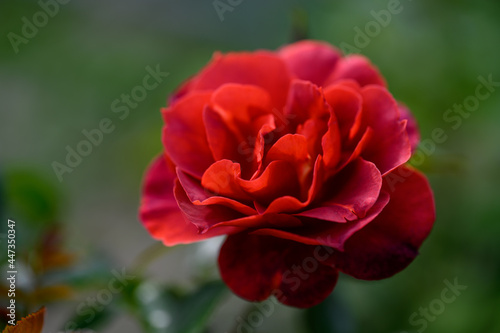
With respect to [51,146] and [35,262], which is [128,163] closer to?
[51,146]

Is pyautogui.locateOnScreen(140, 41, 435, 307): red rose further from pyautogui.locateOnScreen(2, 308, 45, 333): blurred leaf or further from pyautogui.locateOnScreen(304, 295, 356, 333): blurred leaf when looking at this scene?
pyautogui.locateOnScreen(304, 295, 356, 333): blurred leaf

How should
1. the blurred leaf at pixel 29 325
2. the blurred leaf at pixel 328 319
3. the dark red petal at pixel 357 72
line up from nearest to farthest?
the blurred leaf at pixel 29 325, the dark red petal at pixel 357 72, the blurred leaf at pixel 328 319

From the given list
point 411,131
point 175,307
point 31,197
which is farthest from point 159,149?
point 411,131

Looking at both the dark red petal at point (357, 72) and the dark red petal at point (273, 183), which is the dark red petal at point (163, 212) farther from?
the dark red petal at point (357, 72)

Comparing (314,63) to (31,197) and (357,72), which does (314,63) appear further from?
(31,197)

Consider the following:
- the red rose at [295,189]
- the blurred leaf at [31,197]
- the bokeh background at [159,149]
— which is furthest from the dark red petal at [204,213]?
the blurred leaf at [31,197]

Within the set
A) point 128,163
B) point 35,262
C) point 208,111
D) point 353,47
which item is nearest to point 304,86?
point 208,111
